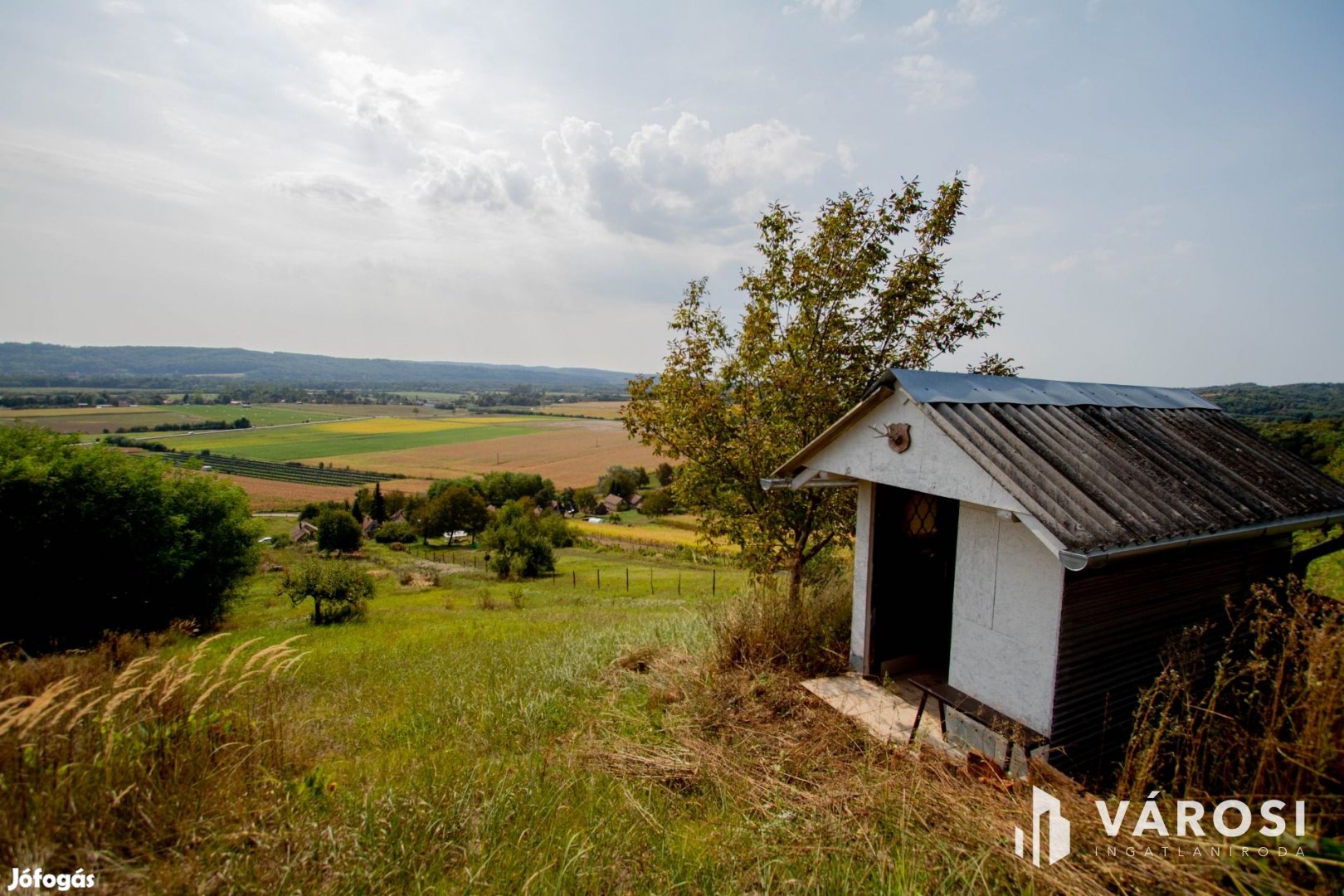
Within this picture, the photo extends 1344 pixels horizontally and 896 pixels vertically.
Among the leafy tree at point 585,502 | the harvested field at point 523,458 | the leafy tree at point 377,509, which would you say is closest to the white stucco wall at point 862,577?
the leafy tree at point 585,502

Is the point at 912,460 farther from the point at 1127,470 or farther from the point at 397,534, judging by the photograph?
the point at 397,534

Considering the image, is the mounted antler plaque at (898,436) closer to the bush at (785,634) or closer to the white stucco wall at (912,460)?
the white stucco wall at (912,460)

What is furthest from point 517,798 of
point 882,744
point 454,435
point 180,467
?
point 454,435

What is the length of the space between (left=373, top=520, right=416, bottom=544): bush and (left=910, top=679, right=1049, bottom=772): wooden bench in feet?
202

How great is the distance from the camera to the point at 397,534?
59.3m

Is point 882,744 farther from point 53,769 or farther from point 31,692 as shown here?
point 31,692

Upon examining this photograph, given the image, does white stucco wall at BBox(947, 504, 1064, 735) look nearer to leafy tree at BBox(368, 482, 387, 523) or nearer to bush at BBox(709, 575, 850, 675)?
bush at BBox(709, 575, 850, 675)

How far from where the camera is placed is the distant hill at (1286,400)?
35588 millimetres

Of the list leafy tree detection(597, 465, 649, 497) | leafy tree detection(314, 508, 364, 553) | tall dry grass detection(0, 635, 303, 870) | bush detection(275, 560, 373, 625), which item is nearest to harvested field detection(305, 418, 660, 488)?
leafy tree detection(597, 465, 649, 497)

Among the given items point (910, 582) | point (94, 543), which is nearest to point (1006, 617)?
point (910, 582)

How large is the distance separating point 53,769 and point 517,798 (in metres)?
2.41

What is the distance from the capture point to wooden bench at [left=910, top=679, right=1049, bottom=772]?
4520 mm

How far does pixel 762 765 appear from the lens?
450cm

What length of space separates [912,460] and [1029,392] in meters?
1.76
